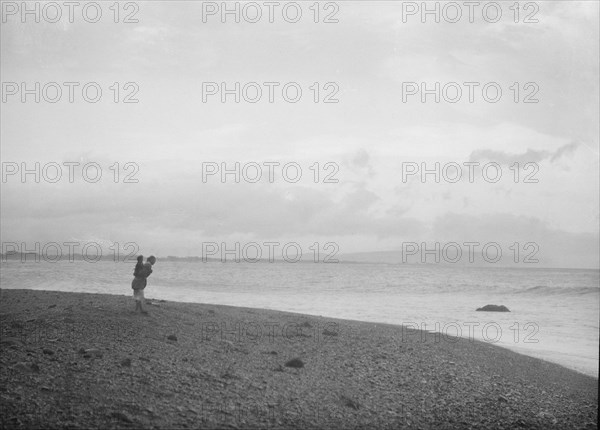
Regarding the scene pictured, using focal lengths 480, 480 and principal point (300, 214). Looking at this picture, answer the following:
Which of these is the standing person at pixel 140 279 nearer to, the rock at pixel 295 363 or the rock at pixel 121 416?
the rock at pixel 295 363

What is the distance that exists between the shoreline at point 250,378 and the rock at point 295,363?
1.3 inches

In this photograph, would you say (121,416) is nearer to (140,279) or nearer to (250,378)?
(250,378)

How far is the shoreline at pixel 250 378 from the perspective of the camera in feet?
27.1

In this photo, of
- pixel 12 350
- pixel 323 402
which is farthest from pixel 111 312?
pixel 323 402

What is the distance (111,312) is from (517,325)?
22.9m

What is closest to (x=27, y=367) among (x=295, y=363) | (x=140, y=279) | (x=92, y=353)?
(x=92, y=353)

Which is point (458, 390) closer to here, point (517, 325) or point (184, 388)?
point (184, 388)

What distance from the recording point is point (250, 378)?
10812 millimetres

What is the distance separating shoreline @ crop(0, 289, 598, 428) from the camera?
8250 millimetres

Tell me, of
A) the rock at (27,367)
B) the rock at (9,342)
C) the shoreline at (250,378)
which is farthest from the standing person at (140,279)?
the rock at (27,367)

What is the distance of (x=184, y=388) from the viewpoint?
939 cm

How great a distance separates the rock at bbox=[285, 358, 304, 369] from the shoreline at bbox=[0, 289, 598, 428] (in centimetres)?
3

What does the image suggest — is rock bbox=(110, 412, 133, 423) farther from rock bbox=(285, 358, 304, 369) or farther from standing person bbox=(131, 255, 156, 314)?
standing person bbox=(131, 255, 156, 314)

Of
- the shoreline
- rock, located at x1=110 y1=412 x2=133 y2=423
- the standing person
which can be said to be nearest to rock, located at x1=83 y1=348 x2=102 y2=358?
the shoreline
